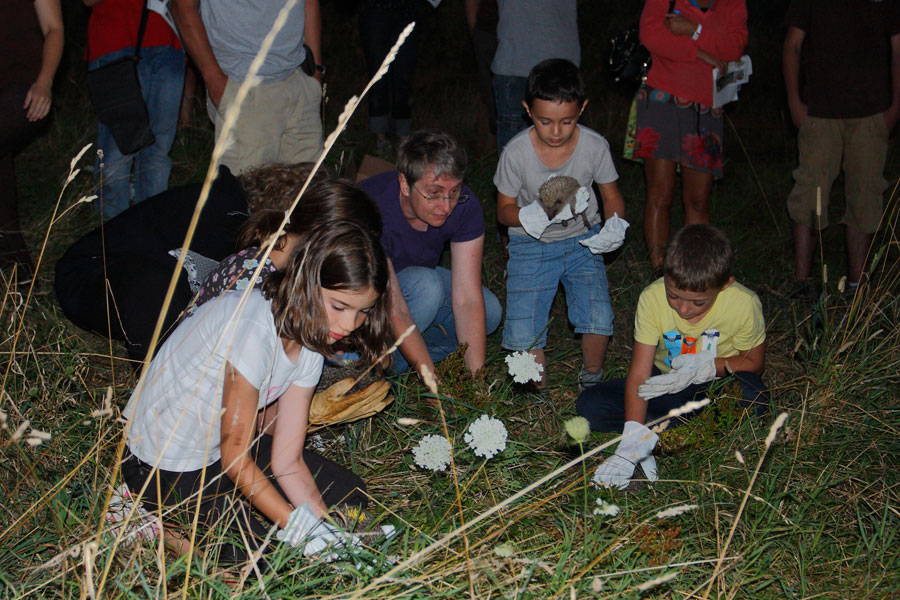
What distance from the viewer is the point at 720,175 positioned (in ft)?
13.4

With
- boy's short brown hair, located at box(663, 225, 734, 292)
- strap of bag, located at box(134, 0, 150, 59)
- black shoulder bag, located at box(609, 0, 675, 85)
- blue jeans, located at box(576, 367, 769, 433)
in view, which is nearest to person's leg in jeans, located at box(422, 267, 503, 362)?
blue jeans, located at box(576, 367, 769, 433)

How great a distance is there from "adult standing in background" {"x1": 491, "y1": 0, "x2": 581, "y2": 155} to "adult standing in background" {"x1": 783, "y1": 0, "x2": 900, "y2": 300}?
1277mm

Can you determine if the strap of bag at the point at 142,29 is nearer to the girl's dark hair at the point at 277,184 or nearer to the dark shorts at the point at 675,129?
the girl's dark hair at the point at 277,184

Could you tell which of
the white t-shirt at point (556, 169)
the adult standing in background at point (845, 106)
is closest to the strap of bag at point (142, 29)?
the white t-shirt at point (556, 169)

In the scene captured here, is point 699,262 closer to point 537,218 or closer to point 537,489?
point 537,218

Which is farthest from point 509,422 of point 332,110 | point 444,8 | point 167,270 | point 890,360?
point 444,8

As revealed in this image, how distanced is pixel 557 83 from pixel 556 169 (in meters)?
0.38

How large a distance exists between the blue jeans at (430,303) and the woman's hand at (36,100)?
5.64 feet

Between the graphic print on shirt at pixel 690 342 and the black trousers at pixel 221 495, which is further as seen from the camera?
the graphic print on shirt at pixel 690 342

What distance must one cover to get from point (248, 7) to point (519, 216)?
149 centimetres

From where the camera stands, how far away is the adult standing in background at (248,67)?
331 cm

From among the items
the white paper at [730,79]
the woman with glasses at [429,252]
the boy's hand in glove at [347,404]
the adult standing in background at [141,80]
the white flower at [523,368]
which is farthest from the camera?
the white paper at [730,79]

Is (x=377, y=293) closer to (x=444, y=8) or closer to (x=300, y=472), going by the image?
(x=300, y=472)

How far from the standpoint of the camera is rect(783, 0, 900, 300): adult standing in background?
4125mm
